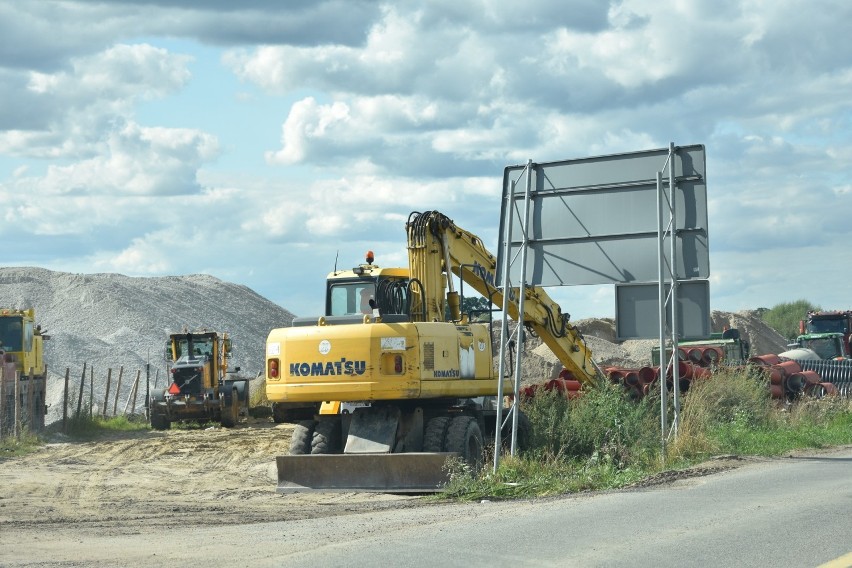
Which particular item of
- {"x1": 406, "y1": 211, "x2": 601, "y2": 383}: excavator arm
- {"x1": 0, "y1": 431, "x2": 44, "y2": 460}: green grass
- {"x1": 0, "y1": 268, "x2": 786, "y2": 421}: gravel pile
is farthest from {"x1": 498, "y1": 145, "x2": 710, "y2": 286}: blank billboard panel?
{"x1": 0, "y1": 268, "x2": 786, "y2": 421}: gravel pile

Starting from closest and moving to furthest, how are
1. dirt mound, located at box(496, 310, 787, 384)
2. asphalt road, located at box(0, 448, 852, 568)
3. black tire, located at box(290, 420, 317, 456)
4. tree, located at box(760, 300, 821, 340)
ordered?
asphalt road, located at box(0, 448, 852, 568) < black tire, located at box(290, 420, 317, 456) < dirt mound, located at box(496, 310, 787, 384) < tree, located at box(760, 300, 821, 340)

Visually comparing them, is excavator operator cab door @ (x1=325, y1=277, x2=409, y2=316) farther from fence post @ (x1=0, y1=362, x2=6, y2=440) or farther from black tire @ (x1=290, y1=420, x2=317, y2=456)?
fence post @ (x1=0, y1=362, x2=6, y2=440)

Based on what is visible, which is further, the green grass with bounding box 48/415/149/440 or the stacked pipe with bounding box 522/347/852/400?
the green grass with bounding box 48/415/149/440

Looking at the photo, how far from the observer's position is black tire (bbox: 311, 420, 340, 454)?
19625 millimetres

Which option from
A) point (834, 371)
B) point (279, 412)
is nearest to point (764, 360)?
point (834, 371)

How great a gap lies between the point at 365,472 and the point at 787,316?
259 feet

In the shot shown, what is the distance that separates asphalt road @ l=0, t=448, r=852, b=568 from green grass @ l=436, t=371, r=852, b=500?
1467mm

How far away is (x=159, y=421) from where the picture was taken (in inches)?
1470

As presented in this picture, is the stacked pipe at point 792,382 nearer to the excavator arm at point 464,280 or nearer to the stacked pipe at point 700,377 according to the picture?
the stacked pipe at point 700,377

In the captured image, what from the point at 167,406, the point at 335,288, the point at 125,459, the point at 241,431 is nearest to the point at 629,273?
the point at 335,288

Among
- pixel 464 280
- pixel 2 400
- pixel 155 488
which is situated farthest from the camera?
pixel 2 400

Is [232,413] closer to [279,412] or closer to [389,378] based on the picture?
[279,412]

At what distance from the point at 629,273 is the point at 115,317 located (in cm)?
6302

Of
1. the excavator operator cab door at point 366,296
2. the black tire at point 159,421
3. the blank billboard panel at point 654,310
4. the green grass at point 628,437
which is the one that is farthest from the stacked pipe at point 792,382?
the black tire at point 159,421
